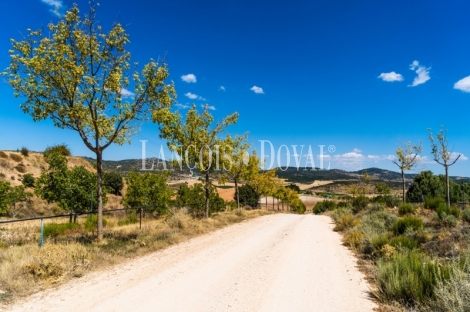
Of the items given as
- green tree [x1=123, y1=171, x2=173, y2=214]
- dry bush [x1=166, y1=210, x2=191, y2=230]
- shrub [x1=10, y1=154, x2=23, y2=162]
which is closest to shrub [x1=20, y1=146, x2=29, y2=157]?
shrub [x1=10, y1=154, x2=23, y2=162]

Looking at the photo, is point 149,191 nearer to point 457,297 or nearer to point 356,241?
point 356,241

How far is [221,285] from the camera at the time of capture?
6.49m

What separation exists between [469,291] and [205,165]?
1560 cm

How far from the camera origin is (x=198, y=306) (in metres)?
5.27

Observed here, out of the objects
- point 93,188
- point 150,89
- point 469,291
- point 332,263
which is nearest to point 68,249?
point 150,89

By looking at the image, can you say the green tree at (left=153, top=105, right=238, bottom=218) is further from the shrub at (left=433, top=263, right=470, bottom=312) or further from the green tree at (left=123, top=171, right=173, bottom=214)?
the shrub at (left=433, top=263, right=470, bottom=312)

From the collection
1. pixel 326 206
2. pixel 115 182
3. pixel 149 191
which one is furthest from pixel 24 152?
pixel 326 206

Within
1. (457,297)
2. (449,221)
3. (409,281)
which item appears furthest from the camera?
(449,221)

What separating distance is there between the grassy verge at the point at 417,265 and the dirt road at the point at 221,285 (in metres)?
0.47

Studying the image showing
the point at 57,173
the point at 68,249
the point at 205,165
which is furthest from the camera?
the point at 57,173

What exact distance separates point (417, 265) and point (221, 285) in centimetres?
411

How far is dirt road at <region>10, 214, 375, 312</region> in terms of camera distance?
5.35 m

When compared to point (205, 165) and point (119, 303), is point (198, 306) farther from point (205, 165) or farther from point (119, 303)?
point (205, 165)

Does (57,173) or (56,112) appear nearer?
(56,112)
